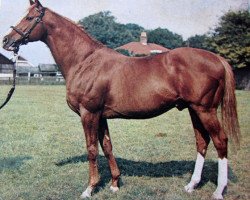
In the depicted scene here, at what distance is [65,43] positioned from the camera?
5730 millimetres

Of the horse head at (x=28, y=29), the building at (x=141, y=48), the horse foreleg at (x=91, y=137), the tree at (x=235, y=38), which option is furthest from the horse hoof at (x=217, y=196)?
the building at (x=141, y=48)

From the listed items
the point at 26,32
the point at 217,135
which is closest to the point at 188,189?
the point at 217,135

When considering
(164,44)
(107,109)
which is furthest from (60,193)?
→ (164,44)

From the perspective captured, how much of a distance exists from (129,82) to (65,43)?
52.3 inches

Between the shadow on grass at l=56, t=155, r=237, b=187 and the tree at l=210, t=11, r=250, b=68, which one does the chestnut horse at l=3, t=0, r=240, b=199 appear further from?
the tree at l=210, t=11, r=250, b=68

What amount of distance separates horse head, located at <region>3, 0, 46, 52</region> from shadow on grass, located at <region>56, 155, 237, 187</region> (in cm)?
283

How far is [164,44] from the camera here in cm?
9094

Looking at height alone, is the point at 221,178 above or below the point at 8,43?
below

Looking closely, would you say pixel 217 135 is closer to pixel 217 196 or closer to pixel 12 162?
pixel 217 196

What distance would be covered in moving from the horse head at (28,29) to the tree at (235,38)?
30577mm

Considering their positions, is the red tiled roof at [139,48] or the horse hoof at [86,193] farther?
the red tiled roof at [139,48]

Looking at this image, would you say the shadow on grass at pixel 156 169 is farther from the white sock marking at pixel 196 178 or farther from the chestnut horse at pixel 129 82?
the chestnut horse at pixel 129 82

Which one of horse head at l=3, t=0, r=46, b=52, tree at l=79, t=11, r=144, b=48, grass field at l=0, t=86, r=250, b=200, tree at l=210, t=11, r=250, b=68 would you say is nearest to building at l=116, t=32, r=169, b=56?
tree at l=79, t=11, r=144, b=48

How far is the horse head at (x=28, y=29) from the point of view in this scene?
554 cm
